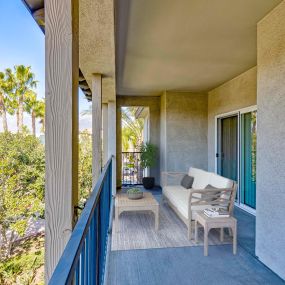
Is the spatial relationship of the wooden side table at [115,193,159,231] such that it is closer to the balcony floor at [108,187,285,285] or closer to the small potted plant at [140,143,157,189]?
the balcony floor at [108,187,285,285]

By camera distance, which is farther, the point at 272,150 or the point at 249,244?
the point at 249,244

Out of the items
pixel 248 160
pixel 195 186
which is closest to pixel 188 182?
pixel 195 186

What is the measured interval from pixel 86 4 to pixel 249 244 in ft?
11.0

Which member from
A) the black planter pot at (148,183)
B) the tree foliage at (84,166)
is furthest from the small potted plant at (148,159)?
the tree foliage at (84,166)

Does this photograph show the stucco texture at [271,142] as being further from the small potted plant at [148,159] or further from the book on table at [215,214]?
the small potted plant at [148,159]

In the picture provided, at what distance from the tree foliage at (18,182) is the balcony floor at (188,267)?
205cm

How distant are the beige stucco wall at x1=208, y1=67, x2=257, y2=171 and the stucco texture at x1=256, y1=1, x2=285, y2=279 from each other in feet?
6.57

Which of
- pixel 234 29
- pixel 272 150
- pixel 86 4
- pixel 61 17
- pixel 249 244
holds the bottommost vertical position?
pixel 249 244

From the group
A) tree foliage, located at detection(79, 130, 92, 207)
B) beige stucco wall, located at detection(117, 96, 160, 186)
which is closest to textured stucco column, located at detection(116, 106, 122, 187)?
beige stucco wall, located at detection(117, 96, 160, 186)

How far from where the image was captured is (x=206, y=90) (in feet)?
21.2

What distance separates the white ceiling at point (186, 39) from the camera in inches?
97.3

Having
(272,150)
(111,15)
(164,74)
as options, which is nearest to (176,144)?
(164,74)

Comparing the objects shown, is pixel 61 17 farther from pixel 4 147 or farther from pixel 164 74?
pixel 164 74

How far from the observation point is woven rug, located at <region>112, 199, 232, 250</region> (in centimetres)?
318
